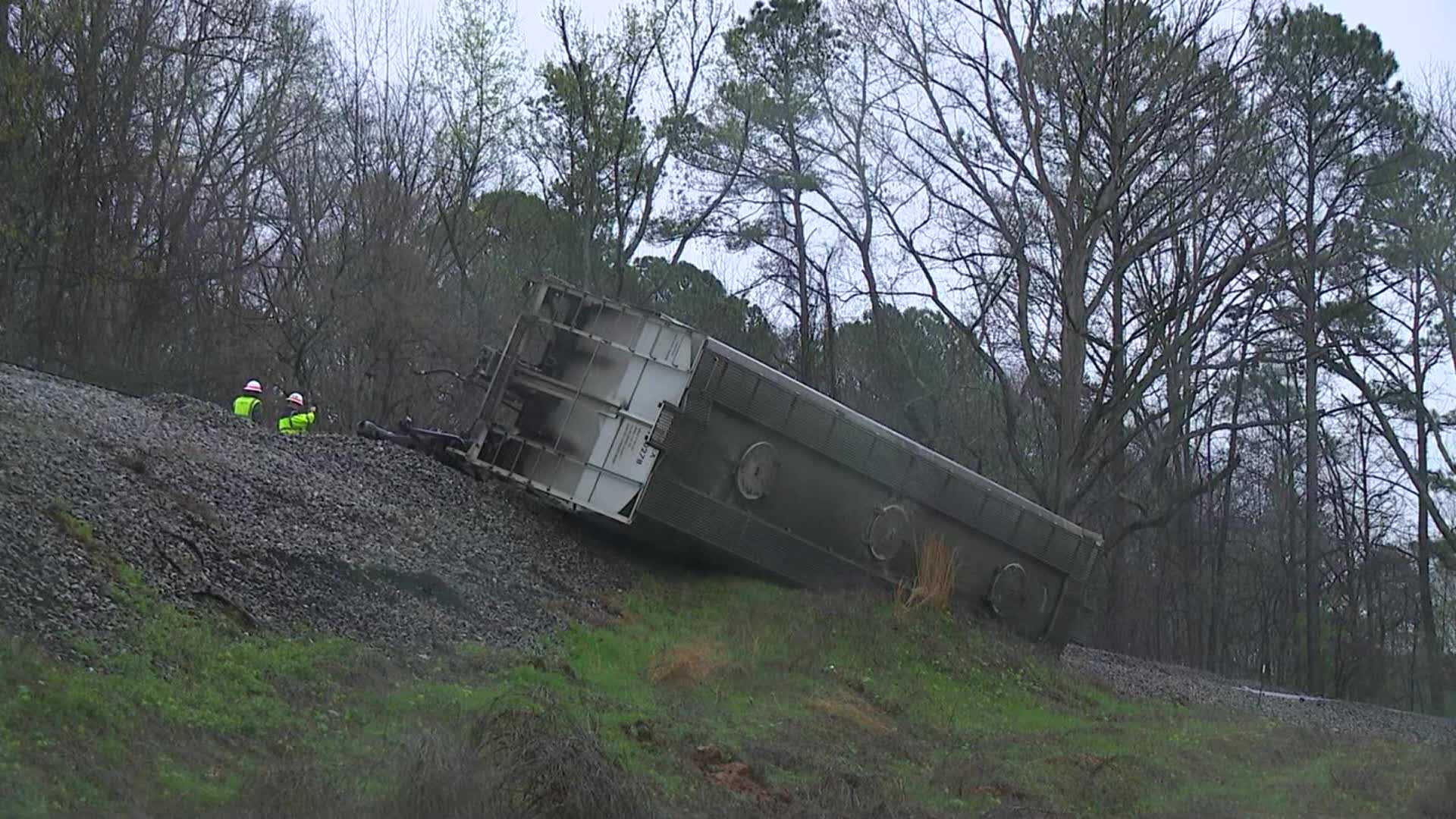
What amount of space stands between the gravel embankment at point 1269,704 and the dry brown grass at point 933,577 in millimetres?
2433

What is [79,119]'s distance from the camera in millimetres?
28016

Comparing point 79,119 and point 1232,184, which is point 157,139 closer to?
point 79,119

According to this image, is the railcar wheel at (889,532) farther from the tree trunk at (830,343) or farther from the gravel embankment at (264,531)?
the tree trunk at (830,343)

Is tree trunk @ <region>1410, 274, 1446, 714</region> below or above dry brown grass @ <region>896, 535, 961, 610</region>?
above

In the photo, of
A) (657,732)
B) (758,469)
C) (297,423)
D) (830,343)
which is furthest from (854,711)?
(830,343)

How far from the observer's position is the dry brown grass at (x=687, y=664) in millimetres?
13055

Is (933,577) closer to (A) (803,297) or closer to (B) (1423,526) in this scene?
(A) (803,297)

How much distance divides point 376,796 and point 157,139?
28388 millimetres

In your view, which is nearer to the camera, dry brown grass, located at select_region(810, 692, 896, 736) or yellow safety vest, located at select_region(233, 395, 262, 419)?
dry brown grass, located at select_region(810, 692, 896, 736)

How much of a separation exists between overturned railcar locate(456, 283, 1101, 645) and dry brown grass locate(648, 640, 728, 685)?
3.11 meters

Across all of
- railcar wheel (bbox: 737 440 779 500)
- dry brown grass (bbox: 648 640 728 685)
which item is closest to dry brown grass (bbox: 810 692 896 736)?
dry brown grass (bbox: 648 640 728 685)

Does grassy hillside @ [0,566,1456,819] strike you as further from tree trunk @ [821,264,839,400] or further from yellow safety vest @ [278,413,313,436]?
tree trunk @ [821,264,839,400]

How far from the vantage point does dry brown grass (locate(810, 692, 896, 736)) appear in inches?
514

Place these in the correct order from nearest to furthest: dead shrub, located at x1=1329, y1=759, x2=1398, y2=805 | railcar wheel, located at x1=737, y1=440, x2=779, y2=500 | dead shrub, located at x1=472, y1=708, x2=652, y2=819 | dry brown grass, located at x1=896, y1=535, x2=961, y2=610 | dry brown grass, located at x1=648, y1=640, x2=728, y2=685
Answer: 1. dead shrub, located at x1=472, y1=708, x2=652, y2=819
2. dead shrub, located at x1=1329, y1=759, x2=1398, y2=805
3. dry brown grass, located at x1=648, y1=640, x2=728, y2=685
4. railcar wheel, located at x1=737, y1=440, x2=779, y2=500
5. dry brown grass, located at x1=896, y1=535, x2=961, y2=610
